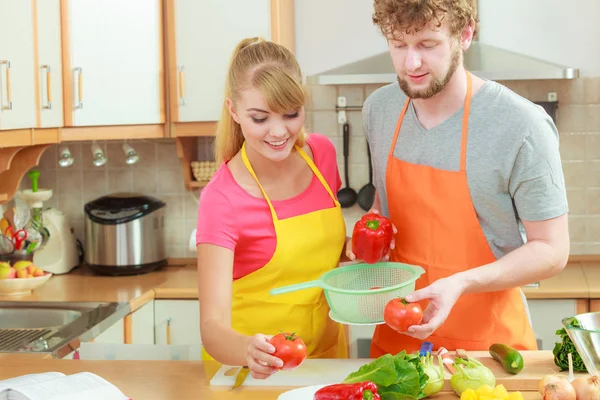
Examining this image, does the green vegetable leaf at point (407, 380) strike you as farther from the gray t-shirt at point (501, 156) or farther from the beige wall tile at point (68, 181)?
the beige wall tile at point (68, 181)

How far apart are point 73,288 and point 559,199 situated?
2102 mm

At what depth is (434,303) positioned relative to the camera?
66.8 inches

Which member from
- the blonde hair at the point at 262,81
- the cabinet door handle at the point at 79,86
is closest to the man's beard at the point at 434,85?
the blonde hair at the point at 262,81

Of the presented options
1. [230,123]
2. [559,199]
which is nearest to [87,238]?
[230,123]

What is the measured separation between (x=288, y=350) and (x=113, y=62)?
6.90 ft

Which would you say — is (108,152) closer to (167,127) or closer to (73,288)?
(167,127)

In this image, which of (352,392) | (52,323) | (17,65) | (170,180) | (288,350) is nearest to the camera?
(352,392)

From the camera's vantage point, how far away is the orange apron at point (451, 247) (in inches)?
78.0

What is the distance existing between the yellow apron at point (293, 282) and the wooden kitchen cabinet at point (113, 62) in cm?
148

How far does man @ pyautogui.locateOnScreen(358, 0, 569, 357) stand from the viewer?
72.0 inches

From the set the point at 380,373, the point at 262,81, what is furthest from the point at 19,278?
the point at 380,373

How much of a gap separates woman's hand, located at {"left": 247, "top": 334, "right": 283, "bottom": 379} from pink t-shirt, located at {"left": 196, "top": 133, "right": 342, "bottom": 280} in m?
0.35

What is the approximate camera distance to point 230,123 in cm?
209

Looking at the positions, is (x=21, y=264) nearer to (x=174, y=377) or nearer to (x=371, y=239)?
(x=174, y=377)
